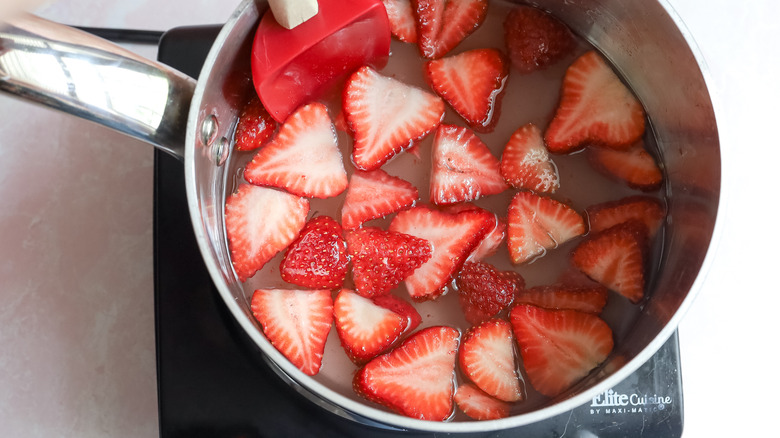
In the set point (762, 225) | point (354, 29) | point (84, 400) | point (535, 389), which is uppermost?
point (354, 29)

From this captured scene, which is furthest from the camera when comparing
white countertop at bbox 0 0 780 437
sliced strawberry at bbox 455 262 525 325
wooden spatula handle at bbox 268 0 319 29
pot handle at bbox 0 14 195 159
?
white countertop at bbox 0 0 780 437

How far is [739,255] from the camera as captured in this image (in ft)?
3.01

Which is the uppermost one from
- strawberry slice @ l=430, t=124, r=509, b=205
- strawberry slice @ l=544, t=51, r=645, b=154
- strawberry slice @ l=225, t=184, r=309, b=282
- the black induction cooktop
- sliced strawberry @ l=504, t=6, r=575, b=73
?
sliced strawberry @ l=504, t=6, r=575, b=73

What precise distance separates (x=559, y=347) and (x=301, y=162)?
35 centimetres

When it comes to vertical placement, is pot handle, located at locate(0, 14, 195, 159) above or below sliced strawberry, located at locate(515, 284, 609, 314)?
above

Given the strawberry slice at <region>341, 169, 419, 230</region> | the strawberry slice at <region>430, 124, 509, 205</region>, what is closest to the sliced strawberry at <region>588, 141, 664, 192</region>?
the strawberry slice at <region>430, 124, 509, 205</region>

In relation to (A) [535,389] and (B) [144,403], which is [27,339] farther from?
(A) [535,389]

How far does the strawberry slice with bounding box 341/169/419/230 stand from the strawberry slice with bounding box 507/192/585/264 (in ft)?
0.38

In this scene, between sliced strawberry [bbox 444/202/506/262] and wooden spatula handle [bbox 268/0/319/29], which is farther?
sliced strawberry [bbox 444/202/506/262]

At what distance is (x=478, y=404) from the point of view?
2.27 ft

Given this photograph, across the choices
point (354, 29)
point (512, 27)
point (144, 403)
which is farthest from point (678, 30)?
point (144, 403)

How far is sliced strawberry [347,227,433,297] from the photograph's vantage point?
2.31 ft

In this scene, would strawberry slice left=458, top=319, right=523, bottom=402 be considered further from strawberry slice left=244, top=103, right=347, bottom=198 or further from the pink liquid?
strawberry slice left=244, top=103, right=347, bottom=198

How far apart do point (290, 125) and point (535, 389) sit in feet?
1.29
